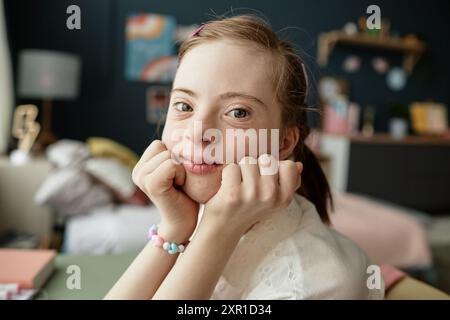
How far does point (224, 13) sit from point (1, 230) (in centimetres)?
157

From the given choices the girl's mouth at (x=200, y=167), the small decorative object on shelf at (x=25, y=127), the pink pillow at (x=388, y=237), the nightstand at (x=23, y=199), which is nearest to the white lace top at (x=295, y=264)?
the girl's mouth at (x=200, y=167)

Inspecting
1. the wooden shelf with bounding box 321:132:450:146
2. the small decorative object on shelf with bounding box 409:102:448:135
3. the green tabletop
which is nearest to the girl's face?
the green tabletop

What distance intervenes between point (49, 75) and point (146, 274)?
6.72 ft

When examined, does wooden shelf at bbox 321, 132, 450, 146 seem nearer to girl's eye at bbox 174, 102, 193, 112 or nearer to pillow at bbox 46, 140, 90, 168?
pillow at bbox 46, 140, 90, 168

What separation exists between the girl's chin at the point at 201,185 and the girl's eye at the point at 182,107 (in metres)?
0.06

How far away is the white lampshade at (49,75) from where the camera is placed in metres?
2.15

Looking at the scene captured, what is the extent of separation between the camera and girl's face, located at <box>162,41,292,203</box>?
1.28 feet

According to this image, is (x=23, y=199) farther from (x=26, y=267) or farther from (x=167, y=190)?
(x=167, y=190)

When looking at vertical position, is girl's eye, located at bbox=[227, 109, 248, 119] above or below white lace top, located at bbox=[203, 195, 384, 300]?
above

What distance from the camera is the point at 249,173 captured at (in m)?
0.34

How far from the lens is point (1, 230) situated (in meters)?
1.68

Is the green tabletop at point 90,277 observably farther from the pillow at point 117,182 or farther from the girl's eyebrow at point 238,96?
the pillow at point 117,182

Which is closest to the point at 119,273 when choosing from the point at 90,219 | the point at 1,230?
the point at 90,219

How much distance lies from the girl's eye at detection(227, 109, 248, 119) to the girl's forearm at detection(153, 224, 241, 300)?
0.34ft
